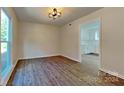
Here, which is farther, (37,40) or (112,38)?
(37,40)

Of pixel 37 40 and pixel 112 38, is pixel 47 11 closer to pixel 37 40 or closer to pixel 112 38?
pixel 112 38

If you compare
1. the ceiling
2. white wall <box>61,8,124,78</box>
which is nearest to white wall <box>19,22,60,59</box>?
the ceiling

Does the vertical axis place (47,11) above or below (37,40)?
above

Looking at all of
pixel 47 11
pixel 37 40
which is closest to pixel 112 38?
pixel 47 11

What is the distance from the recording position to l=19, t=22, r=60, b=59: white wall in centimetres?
656

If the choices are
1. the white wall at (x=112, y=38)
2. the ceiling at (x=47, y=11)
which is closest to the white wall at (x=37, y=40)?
the ceiling at (x=47, y=11)

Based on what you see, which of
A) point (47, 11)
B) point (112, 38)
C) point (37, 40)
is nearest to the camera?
point (112, 38)

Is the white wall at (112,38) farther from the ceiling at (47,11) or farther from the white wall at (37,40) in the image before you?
the white wall at (37,40)

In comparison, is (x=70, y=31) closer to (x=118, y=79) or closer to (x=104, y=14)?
(x=104, y=14)

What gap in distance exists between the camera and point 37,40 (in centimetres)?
707

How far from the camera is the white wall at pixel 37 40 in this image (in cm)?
656

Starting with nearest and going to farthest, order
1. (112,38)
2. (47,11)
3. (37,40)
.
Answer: (112,38) < (47,11) < (37,40)

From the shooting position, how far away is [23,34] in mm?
6535
